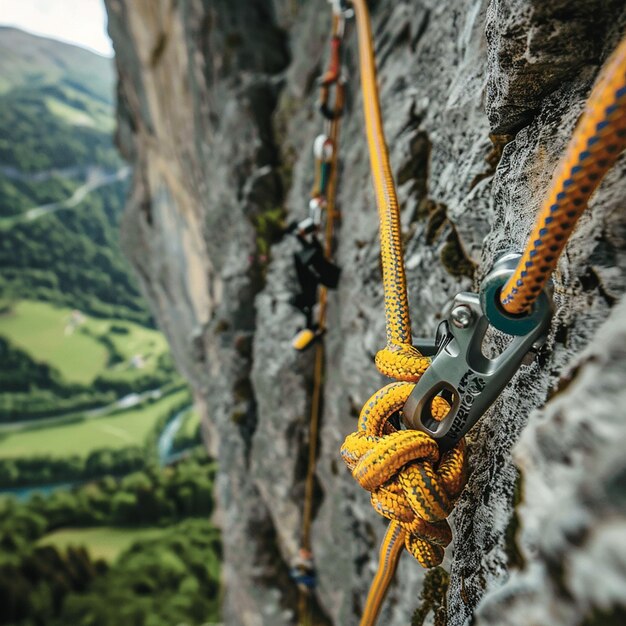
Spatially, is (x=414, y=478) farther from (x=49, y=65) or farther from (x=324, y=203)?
(x=49, y=65)

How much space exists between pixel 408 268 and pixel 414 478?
0.98 metres

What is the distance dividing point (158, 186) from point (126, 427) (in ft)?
51.6

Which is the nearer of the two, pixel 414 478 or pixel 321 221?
pixel 414 478

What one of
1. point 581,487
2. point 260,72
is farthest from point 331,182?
point 260,72

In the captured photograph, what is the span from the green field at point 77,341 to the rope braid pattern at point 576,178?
23069mm

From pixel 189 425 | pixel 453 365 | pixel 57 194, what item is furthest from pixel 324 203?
pixel 57 194

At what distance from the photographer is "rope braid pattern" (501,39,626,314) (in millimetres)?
386

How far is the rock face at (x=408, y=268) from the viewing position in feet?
1.16

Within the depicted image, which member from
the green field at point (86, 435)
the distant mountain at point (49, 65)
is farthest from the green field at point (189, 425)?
the distant mountain at point (49, 65)

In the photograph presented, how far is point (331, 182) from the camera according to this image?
212cm

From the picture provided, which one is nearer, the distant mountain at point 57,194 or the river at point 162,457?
the river at point 162,457

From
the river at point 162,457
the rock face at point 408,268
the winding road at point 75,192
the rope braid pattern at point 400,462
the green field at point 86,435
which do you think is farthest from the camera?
the winding road at point 75,192

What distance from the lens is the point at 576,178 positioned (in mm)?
428

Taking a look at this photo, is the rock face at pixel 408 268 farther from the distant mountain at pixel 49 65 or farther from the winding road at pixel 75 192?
the distant mountain at pixel 49 65
